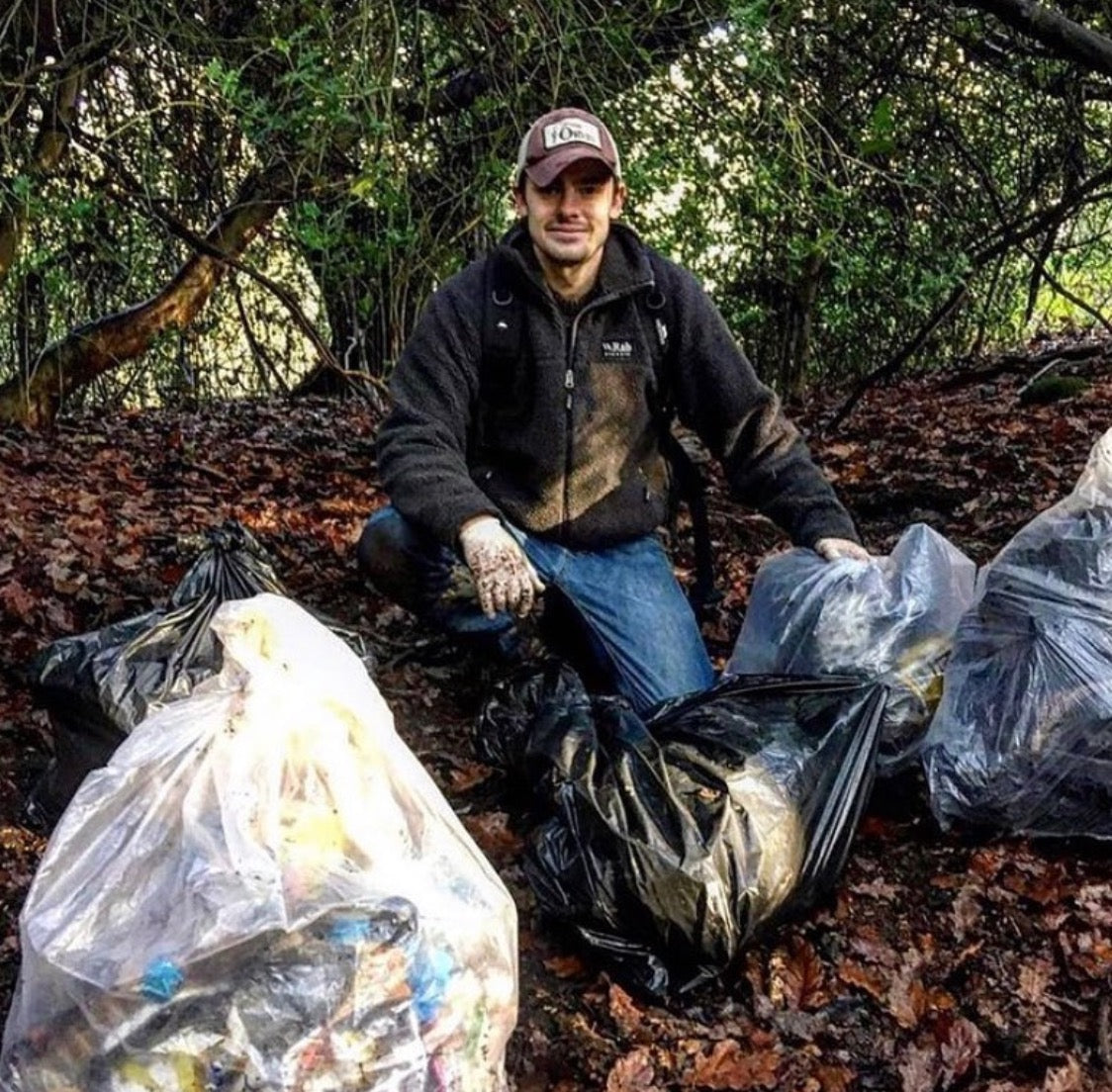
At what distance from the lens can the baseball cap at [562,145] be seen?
298 cm

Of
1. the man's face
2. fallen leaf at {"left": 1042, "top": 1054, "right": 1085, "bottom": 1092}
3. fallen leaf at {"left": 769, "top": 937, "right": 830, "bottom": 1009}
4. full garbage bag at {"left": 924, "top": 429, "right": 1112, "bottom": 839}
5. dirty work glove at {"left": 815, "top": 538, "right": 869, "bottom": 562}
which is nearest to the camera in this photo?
fallen leaf at {"left": 1042, "top": 1054, "right": 1085, "bottom": 1092}

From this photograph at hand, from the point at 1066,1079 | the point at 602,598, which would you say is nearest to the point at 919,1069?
the point at 1066,1079

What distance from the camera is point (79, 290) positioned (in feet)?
21.0

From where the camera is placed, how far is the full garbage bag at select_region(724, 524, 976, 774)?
2738 mm

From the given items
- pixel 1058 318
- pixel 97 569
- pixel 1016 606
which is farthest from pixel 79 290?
pixel 1058 318

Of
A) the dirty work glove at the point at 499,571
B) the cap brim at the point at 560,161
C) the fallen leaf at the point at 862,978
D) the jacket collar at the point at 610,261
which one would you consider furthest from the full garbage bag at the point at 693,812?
the cap brim at the point at 560,161

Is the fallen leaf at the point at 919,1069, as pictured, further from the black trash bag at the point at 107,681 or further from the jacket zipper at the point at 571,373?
the jacket zipper at the point at 571,373

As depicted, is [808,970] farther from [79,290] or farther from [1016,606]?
[79,290]

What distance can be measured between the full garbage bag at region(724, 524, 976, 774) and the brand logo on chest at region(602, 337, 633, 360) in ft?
2.40

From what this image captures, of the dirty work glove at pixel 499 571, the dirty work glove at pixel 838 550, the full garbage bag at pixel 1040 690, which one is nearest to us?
the full garbage bag at pixel 1040 690

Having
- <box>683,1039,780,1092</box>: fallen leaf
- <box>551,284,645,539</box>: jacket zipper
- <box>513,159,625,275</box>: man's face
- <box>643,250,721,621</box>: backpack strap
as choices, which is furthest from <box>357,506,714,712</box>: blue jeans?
<box>683,1039,780,1092</box>: fallen leaf

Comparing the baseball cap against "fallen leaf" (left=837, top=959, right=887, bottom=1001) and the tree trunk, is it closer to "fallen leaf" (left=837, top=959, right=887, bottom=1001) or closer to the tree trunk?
"fallen leaf" (left=837, top=959, right=887, bottom=1001)

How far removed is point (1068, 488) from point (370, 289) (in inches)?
116

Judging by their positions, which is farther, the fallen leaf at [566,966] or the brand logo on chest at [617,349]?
the brand logo on chest at [617,349]
